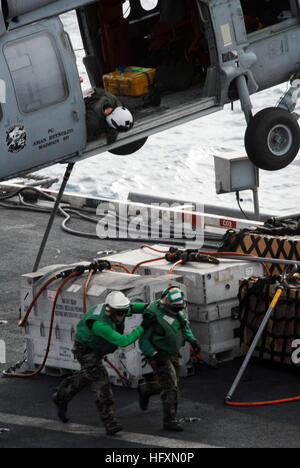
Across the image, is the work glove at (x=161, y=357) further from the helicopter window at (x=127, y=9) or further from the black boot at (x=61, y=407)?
the helicopter window at (x=127, y=9)

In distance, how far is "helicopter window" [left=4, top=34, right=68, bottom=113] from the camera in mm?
13922

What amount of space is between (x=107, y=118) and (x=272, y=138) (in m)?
2.67

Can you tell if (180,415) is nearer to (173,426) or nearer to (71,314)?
(173,426)

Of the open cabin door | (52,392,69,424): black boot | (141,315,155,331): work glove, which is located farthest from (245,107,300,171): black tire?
(52,392,69,424): black boot

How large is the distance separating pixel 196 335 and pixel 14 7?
16.8 feet

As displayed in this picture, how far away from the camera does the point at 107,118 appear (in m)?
14.8

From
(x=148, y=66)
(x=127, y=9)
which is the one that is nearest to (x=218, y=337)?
(x=148, y=66)

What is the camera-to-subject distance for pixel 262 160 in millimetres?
15562

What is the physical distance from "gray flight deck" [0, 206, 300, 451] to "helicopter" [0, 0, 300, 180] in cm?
328

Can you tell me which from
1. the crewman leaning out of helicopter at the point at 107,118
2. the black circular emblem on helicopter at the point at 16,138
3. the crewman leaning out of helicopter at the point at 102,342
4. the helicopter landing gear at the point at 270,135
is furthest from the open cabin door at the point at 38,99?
the crewman leaning out of helicopter at the point at 102,342

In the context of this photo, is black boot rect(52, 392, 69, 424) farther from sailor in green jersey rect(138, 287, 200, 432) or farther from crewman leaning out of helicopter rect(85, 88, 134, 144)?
crewman leaning out of helicopter rect(85, 88, 134, 144)

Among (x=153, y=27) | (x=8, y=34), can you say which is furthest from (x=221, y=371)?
(x=153, y=27)

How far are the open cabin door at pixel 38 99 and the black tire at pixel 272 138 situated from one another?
8.84 ft
